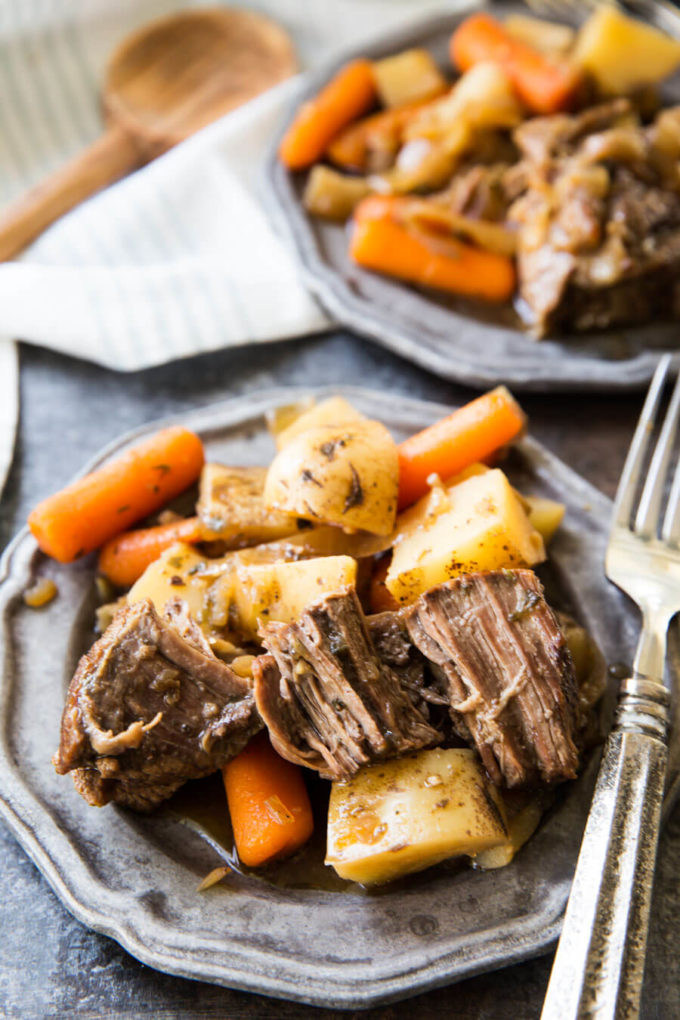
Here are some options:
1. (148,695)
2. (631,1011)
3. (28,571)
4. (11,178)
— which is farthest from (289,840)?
(11,178)

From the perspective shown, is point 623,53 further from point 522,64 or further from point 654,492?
point 654,492

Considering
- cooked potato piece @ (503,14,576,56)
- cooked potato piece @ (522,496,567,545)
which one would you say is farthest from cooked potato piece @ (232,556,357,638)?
cooked potato piece @ (503,14,576,56)

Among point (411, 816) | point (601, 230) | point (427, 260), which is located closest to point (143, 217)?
point (427, 260)

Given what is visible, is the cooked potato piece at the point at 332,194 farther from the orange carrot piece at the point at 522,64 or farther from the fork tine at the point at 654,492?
the fork tine at the point at 654,492

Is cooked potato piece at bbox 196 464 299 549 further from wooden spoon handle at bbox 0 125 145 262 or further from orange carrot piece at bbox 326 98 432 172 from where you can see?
orange carrot piece at bbox 326 98 432 172

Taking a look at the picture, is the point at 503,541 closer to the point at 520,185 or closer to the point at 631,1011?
the point at 631,1011

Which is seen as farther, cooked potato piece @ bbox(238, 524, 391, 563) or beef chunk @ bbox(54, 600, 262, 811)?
cooked potato piece @ bbox(238, 524, 391, 563)

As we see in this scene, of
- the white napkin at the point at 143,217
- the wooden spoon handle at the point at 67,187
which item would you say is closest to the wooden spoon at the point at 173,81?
the wooden spoon handle at the point at 67,187
